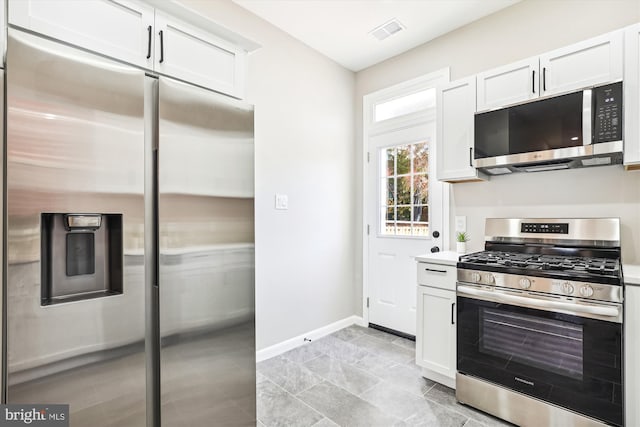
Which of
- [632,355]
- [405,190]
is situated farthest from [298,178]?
[632,355]

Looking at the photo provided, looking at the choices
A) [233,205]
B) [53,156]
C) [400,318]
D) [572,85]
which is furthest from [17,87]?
[400,318]

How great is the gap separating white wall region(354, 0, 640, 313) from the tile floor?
1.24 m

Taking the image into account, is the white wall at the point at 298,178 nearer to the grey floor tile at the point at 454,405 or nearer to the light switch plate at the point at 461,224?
the light switch plate at the point at 461,224

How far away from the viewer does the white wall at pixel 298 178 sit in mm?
2789

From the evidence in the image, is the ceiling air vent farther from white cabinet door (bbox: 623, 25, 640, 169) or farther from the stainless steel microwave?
white cabinet door (bbox: 623, 25, 640, 169)

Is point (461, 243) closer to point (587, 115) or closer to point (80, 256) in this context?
point (587, 115)

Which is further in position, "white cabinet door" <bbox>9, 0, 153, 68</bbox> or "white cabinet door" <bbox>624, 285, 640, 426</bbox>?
"white cabinet door" <bbox>624, 285, 640, 426</bbox>

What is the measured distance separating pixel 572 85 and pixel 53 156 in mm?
2801

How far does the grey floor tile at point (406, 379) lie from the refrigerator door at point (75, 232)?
1.69 m

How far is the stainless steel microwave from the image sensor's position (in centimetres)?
191

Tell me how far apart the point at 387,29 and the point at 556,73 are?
56.1 inches

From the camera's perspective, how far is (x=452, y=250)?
296 cm

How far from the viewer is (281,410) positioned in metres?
2.07

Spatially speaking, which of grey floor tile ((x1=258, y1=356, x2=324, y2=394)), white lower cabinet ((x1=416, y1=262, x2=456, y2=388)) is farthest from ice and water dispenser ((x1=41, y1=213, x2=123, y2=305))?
white lower cabinet ((x1=416, y1=262, x2=456, y2=388))
